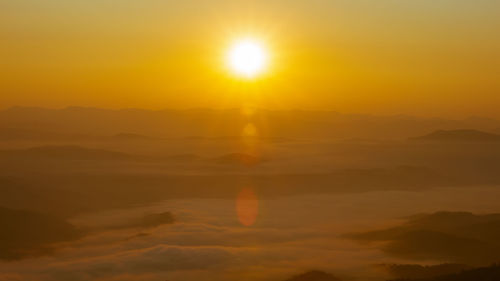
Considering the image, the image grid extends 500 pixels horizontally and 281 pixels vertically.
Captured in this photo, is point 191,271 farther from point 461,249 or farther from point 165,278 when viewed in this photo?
point 461,249

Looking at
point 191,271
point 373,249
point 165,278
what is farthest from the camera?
point 373,249

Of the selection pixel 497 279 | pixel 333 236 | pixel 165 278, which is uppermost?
pixel 333 236

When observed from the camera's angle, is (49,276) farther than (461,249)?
No

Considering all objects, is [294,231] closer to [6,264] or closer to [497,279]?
[6,264]

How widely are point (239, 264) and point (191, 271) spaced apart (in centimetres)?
1118

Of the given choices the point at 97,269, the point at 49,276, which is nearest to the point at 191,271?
the point at 97,269

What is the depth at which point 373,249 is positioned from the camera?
167375 millimetres

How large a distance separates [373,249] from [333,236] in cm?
1822

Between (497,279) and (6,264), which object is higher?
(6,264)

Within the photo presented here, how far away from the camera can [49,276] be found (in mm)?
128750

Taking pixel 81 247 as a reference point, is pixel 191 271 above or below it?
below

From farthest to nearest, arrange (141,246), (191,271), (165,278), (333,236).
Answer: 1. (333,236)
2. (141,246)
3. (191,271)
4. (165,278)

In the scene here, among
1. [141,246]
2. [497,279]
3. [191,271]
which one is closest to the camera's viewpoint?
A: [497,279]

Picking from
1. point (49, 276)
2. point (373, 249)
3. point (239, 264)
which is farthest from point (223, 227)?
point (49, 276)
